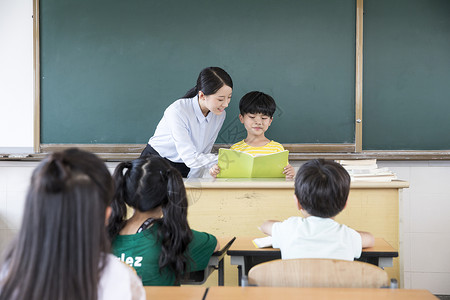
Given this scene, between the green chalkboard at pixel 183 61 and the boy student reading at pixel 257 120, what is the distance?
0.68 ft

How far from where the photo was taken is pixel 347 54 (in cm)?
329

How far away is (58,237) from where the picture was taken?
30.3 inches

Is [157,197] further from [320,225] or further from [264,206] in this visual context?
[264,206]

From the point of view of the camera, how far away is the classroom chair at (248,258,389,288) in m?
1.19

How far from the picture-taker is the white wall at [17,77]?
3.49 m

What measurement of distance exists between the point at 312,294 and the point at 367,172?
1387mm

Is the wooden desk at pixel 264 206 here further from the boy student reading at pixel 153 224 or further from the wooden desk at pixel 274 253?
the boy student reading at pixel 153 224

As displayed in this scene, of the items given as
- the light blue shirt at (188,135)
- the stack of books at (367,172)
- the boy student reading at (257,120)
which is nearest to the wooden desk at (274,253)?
the stack of books at (367,172)

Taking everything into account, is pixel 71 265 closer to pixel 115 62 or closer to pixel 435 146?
pixel 115 62

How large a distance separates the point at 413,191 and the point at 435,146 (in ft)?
1.21

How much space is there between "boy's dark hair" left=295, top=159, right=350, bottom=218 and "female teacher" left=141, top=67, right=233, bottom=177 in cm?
130

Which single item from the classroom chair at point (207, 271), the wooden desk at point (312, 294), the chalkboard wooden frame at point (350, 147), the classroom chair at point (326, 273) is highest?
the chalkboard wooden frame at point (350, 147)

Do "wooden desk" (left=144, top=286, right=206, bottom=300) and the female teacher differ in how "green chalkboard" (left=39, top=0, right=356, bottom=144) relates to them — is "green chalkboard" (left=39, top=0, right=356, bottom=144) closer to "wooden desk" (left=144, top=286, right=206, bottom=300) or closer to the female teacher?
the female teacher

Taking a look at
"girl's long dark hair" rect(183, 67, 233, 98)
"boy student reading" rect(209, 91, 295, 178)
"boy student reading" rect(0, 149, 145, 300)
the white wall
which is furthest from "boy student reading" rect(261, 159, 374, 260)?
the white wall
